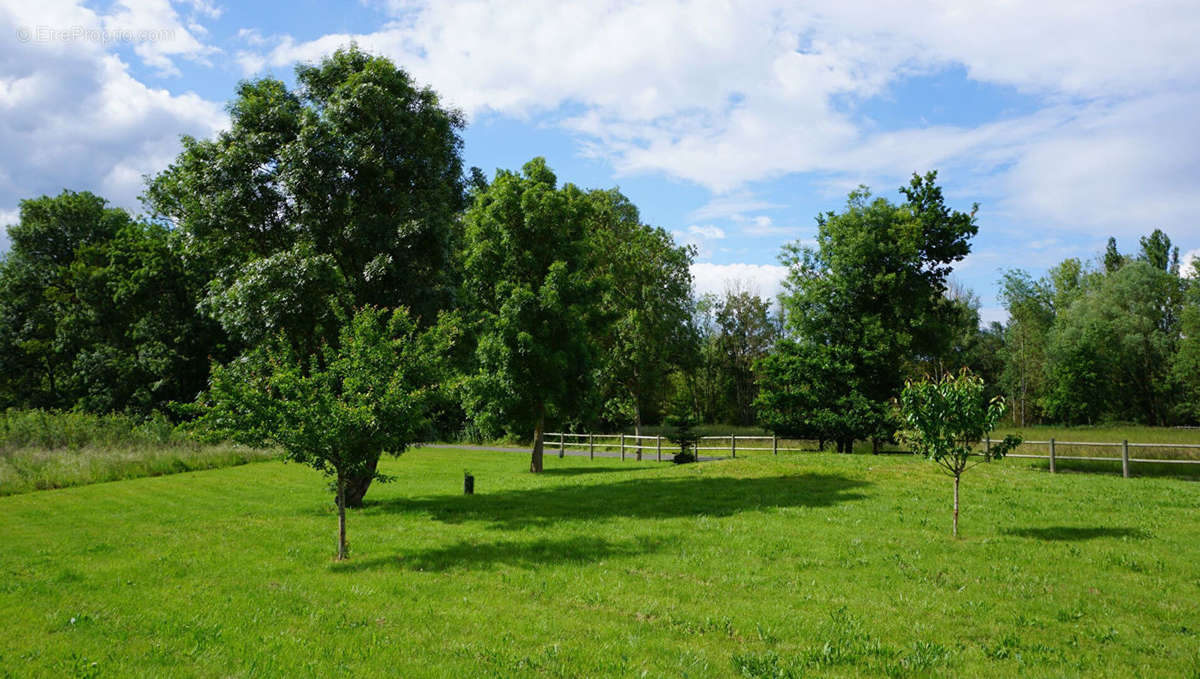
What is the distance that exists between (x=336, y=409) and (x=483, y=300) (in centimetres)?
1573

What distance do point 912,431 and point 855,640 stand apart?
8.49m

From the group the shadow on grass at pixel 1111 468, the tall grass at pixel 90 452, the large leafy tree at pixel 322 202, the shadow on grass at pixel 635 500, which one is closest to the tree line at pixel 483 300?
the large leafy tree at pixel 322 202

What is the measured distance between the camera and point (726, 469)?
2602cm

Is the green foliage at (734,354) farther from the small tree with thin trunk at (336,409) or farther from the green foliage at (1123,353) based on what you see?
the small tree with thin trunk at (336,409)

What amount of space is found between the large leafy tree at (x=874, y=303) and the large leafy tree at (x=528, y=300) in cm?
1377

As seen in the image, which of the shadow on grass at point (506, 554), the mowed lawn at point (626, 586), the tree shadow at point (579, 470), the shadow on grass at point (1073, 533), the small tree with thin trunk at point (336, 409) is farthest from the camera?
the tree shadow at point (579, 470)

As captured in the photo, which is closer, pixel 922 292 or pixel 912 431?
pixel 912 431

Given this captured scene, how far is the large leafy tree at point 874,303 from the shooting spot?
34625mm

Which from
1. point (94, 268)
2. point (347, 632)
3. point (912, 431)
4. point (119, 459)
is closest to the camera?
point (347, 632)

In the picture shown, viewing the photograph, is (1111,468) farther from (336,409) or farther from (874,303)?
(336,409)

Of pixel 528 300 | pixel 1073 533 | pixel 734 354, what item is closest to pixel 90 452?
pixel 528 300

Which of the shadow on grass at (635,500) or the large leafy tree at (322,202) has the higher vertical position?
the large leafy tree at (322,202)

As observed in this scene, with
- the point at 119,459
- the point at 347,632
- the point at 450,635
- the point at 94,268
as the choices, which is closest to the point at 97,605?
the point at 347,632

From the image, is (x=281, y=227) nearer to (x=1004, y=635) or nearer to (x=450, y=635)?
(x=450, y=635)
